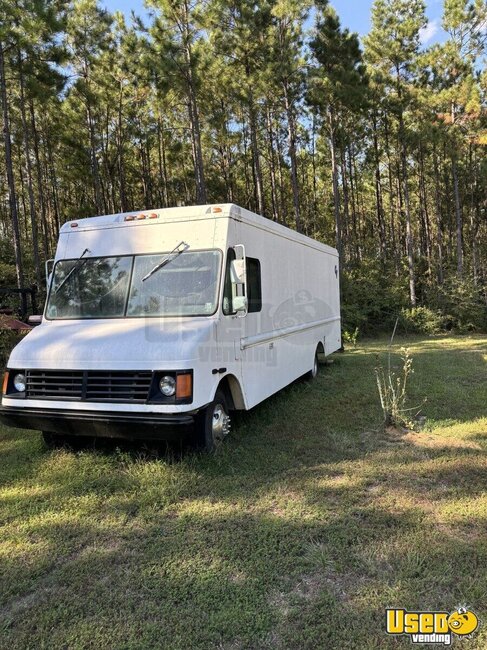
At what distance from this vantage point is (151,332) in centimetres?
449

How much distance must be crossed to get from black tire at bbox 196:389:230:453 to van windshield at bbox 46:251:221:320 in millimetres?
961

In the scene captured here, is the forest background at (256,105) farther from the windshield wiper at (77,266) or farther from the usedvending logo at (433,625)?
the usedvending logo at (433,625)

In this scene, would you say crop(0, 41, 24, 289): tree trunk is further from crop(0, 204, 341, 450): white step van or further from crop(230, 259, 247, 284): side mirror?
crop(230, 259, 247, 284): side mirror

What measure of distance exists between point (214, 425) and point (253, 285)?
5.94ft

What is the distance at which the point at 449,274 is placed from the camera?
2258 cm

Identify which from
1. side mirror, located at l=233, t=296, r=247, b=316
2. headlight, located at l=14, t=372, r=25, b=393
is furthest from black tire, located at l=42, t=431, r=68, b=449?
side mirror, located at l=233, t=296, r=247, b=316

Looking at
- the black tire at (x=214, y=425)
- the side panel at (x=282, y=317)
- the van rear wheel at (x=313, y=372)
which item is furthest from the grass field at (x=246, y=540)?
the van rear wheel at (x=313, y=372)

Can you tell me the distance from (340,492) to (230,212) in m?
3.05

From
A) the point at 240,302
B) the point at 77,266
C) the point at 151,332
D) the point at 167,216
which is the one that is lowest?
the point at 151,332

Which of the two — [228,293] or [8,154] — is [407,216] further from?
[228,293]

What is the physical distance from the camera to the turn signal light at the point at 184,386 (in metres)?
4.04

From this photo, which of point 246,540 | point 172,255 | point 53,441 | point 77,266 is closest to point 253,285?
point 172,255

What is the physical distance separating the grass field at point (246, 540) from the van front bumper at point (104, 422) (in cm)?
43

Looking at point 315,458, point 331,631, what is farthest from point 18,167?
point 331,631
